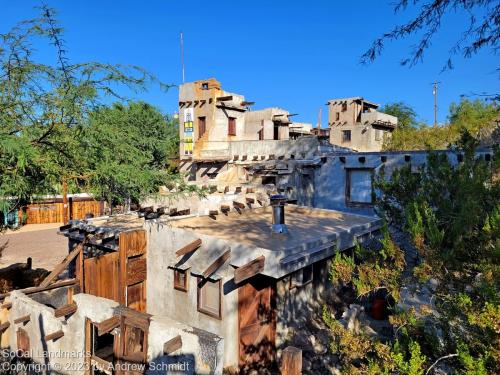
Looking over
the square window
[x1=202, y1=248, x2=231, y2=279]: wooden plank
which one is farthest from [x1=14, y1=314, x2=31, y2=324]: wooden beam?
the square window

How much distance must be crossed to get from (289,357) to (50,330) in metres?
6.43

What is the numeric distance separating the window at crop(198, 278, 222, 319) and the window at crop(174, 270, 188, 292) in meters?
0.52

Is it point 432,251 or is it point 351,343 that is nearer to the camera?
point 432,251

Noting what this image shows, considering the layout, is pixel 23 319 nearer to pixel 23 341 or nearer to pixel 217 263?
pixel 23 341

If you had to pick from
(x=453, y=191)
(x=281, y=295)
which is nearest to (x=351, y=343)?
(x=453, y=191)

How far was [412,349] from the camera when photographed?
11.3ft

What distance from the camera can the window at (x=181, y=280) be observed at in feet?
29.5

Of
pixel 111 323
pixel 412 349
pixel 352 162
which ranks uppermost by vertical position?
pixel 352 162

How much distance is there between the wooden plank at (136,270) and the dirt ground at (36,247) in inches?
461

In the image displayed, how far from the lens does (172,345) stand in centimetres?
552

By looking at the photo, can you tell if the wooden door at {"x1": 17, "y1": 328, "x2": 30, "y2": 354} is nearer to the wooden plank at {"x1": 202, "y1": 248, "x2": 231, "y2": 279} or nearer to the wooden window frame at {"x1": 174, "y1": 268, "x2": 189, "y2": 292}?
the wooden window frame at {"x1": 174, "y1": 268, "x2": 189, "y2": 292}

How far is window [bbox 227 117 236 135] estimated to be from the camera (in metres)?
31.0

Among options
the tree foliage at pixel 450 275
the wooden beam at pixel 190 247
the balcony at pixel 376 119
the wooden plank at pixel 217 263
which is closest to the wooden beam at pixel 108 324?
the wooden plank at pixel 217 263

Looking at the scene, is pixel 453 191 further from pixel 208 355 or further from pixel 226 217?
pixel 226 217
